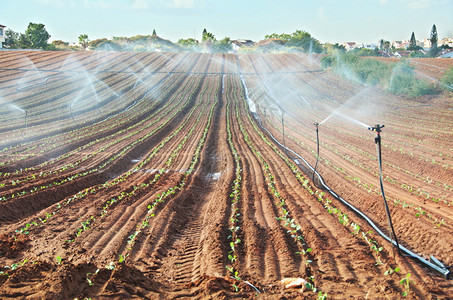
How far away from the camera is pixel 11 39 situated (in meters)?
77.7

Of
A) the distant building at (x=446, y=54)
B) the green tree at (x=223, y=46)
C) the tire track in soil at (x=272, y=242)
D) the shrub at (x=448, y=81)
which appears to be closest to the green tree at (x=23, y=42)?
the green tree at (x=223, y=46)

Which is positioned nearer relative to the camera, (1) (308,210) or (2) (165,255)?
(2) (165,255)

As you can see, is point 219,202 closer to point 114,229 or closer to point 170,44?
point 114,229

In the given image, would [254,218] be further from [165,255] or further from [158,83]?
[158,83]

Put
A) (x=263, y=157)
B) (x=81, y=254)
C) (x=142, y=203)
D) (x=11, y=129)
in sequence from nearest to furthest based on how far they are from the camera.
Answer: (x=81, y=254) → (x=142, y=203) → (x=263, y=157) → (x=11, y=129)

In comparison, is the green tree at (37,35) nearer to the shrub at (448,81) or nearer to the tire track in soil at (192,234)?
the shrub at (448,81)

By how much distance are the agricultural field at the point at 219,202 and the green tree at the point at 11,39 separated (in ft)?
175

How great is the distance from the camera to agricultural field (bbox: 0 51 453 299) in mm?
5598

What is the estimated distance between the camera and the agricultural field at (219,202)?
5598mm

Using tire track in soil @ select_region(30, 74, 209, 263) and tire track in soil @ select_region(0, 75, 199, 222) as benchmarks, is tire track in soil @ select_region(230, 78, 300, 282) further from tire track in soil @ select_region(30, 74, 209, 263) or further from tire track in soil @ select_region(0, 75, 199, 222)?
tire track in soil @ select_region(0, 75, 199, 222)

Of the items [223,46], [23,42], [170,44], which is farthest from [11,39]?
[223,46]

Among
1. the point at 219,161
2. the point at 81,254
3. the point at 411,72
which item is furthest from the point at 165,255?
the point at 411,72

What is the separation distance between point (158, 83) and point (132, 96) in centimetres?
718

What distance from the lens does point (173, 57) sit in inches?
2371
